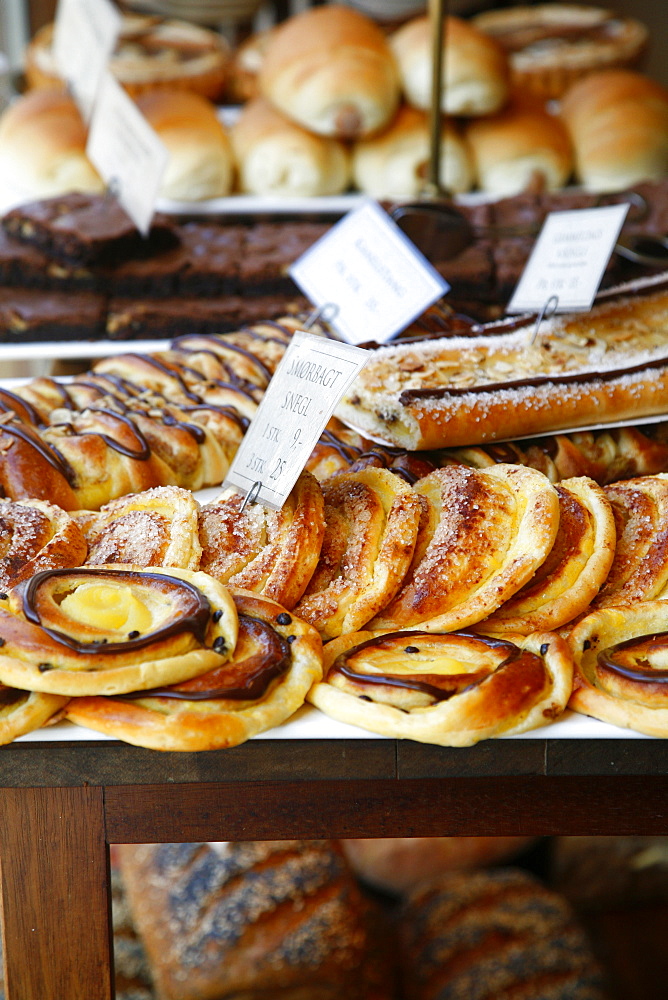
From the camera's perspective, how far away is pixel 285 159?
13.9 feet

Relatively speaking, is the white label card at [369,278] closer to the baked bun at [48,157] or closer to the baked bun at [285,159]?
the baked bun at [285,159]

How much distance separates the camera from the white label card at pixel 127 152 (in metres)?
3.22

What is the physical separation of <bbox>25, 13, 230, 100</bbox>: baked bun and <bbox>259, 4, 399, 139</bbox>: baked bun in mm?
662

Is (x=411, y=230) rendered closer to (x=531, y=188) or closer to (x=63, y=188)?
(x=531, y=188)

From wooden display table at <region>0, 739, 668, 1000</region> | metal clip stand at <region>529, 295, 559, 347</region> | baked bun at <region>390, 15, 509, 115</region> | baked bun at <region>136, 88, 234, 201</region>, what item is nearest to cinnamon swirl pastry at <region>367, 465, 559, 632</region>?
wooden display table at <region>0, 739, 668, 1000</region>

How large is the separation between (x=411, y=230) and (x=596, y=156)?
1.52 meters

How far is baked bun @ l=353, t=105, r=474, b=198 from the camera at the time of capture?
14.3ft

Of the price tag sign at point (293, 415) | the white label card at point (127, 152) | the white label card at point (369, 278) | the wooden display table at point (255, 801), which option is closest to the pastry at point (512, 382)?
the white label card at point (369, 278)

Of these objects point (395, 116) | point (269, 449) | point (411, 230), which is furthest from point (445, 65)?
point (269, 449)

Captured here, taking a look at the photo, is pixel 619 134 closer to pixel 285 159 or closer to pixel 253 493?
pixel 285 159

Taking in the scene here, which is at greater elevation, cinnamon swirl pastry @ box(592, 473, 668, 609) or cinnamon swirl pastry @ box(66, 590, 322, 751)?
cinnamon swirl pastry @ box(66, 590, 322, 751)

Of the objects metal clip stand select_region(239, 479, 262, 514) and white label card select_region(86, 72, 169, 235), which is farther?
white label card select_region(86, 72, 169, 235)

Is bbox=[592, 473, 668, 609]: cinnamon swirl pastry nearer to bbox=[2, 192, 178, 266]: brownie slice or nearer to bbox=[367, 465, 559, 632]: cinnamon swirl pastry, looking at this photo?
bbox=[367, 465, 559, 632]: cinnamon swirl pastry

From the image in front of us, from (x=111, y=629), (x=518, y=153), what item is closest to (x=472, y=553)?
(x=111, y=629)
